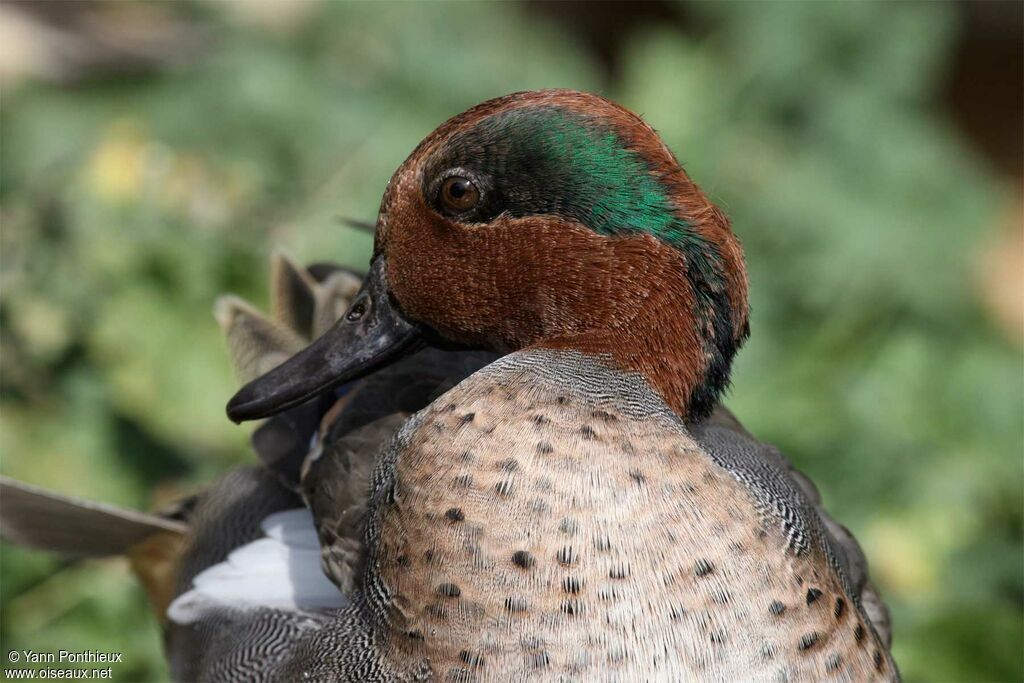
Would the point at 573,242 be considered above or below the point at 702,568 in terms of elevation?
above

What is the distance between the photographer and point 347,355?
1.48 metres

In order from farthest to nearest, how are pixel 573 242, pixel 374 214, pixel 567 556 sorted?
pixel 374 214 < pixel 573 242 < pixel 567 556

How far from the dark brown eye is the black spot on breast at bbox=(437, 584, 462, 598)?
0.41 meters

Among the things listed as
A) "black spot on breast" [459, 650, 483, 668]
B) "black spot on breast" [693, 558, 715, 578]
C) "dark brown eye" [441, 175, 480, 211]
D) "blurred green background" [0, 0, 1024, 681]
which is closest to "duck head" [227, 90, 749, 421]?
"dark brown eye" [441, 175, 480, 211]

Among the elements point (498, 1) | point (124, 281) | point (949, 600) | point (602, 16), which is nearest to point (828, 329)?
point (949, 600)

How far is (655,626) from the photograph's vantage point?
120cm

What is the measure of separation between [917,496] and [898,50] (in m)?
1.51

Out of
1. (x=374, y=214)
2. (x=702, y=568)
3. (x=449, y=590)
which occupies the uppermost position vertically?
(x=702, y=568)

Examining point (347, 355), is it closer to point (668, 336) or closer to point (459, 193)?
point (459, 193)

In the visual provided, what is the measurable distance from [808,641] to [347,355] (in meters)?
0.61

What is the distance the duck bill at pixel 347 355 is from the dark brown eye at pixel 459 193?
135 millimetres

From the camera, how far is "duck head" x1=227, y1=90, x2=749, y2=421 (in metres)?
1.33

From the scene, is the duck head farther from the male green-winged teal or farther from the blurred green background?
the blurred green background

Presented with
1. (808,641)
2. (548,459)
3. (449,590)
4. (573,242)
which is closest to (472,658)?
(449,590)
